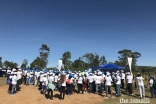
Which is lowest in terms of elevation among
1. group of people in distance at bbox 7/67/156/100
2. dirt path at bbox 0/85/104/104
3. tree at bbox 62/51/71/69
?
dirt path at bbox 0/85/104/104

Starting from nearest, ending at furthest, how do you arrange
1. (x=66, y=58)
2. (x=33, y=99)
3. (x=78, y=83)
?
(x=33, y=99)
(x=78, y=83)
(x=66, y=58)

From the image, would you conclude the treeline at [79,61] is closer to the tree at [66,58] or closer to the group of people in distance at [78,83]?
the tree at [66,58]

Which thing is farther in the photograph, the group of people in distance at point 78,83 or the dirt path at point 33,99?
the group of people in distance at point 78,83

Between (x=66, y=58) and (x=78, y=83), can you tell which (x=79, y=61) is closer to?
(x=66, y=58)

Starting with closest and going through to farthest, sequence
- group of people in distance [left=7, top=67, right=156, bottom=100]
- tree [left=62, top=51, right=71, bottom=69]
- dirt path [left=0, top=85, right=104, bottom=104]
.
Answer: dirt path [left=0, top=85, right=104, bottom=104] < group of people in distance [left=7, top=67, right=156, bottom=100] < tree [left=62, top=51, right=71, bottom=69]

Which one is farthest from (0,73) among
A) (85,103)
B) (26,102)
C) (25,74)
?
(85,103)

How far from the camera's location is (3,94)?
11438 millimetres

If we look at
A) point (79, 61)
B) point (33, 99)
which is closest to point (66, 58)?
point (79, 61)

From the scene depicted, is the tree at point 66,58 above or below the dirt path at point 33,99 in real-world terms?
above

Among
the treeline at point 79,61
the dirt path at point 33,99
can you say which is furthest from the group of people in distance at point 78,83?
the treeline at point 79,61

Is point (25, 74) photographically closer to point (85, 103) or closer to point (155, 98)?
point (85, 103)

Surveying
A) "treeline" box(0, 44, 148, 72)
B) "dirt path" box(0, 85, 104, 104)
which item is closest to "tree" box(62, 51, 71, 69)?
"treeline" box(0, 44, 148, 72)

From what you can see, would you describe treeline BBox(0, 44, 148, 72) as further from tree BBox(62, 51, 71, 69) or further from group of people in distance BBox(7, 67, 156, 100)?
group of people in distance BBox(7, 67, 156, 100)

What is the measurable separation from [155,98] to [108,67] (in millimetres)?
9935
